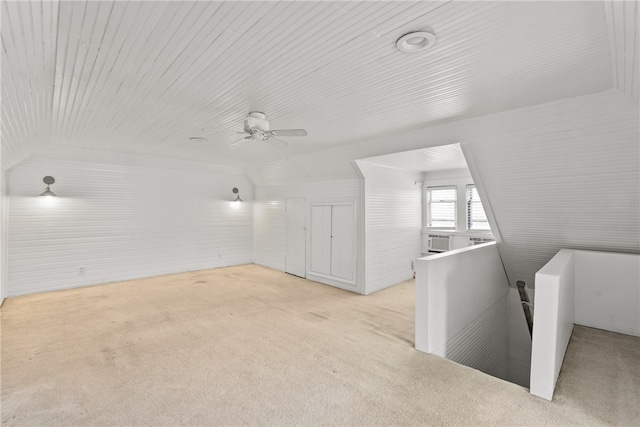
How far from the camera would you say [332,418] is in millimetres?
2307

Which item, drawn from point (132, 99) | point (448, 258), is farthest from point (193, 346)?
point (448, 258)

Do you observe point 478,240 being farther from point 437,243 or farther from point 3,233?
point 3,233

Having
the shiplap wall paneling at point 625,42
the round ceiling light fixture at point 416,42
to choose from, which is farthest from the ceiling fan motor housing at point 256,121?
the shiplap wall paneling at point 625,42

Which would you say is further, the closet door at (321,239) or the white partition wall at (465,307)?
the closet door at (321,239)

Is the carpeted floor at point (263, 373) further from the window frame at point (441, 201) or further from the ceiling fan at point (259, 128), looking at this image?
the window frame at point (441, 201)

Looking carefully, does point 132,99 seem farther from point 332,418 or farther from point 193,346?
point 332,418

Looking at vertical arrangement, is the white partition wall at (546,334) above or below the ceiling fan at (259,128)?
below

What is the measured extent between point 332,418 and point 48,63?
345 cm

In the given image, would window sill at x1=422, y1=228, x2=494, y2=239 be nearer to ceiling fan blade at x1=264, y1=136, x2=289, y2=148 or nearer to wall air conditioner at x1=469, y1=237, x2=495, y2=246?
wall air conditioner at x1=469, y1=237, x2=495, y2=246

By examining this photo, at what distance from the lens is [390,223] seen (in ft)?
20.8

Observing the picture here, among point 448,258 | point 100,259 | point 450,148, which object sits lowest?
point 100,259

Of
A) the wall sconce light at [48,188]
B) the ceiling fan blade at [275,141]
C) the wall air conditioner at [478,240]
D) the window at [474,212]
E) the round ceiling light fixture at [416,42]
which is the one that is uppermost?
the round ceiling light fixture at [416,42]

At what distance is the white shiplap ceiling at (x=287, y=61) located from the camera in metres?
1.76

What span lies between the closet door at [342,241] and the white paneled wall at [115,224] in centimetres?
323
